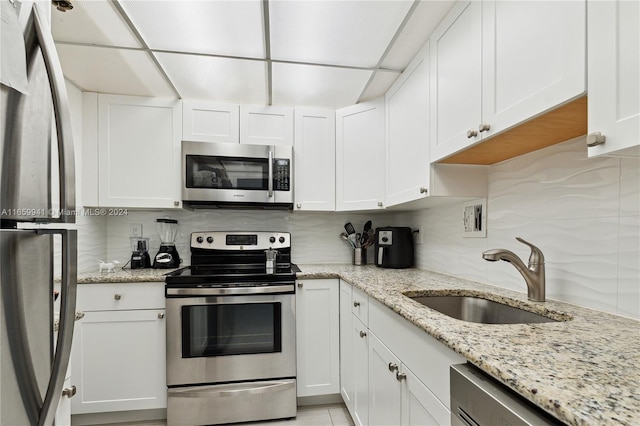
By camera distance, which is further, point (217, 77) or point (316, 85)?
point (316, 85)

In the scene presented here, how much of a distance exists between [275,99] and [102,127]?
122cm

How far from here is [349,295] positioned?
1937 millimetres

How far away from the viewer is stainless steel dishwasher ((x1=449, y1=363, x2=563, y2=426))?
0.55 meters

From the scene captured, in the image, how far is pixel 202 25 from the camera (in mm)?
1478

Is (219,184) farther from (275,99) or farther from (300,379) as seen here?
(300,379)

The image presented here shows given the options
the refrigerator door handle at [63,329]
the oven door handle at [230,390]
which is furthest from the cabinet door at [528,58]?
the oven door handle at [230,390]

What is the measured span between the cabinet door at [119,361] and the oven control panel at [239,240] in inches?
22.2

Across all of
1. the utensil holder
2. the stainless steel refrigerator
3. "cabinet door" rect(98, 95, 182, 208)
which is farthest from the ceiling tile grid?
the utensil holder

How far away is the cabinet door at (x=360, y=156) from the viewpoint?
7.45ft

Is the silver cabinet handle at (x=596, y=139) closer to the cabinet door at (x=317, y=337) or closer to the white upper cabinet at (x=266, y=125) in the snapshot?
the cabinet door at (x=317, y=337)

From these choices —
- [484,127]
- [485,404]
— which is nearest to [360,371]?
Result: [485,404]

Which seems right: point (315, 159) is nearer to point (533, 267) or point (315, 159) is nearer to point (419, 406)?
point (533, 267)

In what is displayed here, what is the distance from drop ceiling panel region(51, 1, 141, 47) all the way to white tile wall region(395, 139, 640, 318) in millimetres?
1927

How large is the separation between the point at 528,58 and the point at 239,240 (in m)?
1.99
